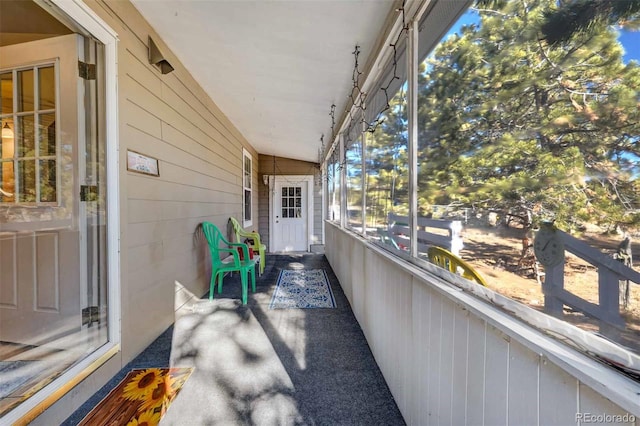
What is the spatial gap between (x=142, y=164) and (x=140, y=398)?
5.20ft

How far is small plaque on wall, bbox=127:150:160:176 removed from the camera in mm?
1968

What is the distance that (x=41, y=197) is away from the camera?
6.05 ft

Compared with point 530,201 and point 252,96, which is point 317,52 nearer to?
point 252,96

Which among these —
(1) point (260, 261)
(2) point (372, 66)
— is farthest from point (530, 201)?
(1) point (260, 261)

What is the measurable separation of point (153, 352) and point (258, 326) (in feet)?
2.66

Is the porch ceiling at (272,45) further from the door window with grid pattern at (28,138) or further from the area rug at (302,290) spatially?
the area rug at (302,290)

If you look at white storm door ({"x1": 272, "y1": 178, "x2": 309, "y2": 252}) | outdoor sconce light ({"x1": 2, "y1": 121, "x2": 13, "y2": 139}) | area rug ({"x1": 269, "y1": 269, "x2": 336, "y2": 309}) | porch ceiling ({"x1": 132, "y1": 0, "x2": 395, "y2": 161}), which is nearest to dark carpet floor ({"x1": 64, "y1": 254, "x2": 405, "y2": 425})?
area rug ({"x1": 269, "y1": 269, "x2": 336, "y2": 309})

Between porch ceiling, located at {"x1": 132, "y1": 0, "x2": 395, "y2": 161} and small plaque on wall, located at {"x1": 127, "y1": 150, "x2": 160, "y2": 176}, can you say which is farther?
small plaque on wall, located at {"x1": 127, "y1": 150, "x2": 160, "y2": 176}

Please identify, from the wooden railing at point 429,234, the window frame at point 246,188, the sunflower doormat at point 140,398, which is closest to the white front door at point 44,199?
the sunflower doormat at point 140,398

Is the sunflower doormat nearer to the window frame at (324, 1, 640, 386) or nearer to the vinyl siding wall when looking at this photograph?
the vinyl siding wall

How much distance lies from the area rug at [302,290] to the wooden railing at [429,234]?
61.2 inches

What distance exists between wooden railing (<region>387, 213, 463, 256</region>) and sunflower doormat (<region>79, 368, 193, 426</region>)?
5.36 feet

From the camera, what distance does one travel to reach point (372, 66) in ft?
7.29

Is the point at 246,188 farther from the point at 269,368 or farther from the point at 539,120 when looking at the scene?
the point at 539,120
